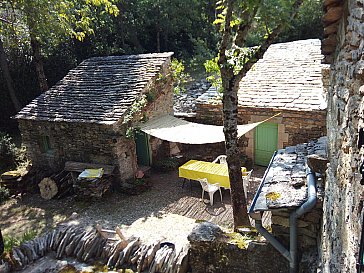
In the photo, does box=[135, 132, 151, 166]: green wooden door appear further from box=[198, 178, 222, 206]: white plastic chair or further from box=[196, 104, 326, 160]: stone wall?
box=[198, 178, 222, 206]: white plastic chair

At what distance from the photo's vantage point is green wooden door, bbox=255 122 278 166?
11.2m

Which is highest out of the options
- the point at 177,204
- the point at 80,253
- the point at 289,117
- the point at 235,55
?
the point at 235,55

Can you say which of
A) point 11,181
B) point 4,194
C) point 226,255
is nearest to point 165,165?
point 11,181

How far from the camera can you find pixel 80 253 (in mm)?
6219

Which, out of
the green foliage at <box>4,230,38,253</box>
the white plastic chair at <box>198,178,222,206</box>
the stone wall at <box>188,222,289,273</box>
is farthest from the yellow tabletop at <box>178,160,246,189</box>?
the green foliage at <box>4,230,38,253</box>

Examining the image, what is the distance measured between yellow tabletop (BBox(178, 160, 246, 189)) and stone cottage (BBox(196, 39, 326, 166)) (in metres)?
2.13

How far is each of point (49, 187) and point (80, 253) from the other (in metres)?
4.82

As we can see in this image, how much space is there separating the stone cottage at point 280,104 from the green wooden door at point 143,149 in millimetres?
A: 2285

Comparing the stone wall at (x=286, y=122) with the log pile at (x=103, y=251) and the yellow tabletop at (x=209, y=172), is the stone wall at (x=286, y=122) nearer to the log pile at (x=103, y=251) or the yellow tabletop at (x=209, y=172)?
the yellow tabletop at (x=209, y=172)

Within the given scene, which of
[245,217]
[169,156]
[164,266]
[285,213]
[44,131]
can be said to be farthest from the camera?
[169,156]

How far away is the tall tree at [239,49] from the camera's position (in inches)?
206

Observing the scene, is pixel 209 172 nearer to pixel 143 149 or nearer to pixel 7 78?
pixel 143 149

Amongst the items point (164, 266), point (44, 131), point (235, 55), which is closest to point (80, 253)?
point (164, 266)

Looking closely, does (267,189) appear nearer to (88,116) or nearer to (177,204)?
(177,204)
